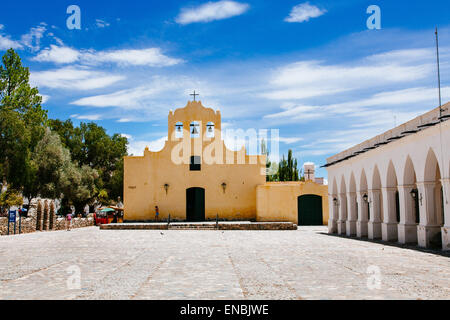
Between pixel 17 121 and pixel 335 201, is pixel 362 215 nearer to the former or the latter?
pixel 335 201

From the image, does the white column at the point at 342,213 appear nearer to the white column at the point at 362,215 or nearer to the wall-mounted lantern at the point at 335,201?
the wall-mounted lantern at the point at 335,201

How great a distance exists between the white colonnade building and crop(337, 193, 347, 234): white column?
2.67 feet

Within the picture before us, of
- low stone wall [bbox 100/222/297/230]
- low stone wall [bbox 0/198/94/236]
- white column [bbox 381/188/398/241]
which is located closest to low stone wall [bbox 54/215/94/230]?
low stone wall [bbox 0/198/94/236]

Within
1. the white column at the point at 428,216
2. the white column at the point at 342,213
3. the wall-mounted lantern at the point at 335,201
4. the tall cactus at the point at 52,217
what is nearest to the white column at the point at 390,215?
the white column at the point at 428,216

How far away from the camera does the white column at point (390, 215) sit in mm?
19656

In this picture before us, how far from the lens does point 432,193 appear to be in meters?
16.4

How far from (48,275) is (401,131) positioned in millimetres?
13031

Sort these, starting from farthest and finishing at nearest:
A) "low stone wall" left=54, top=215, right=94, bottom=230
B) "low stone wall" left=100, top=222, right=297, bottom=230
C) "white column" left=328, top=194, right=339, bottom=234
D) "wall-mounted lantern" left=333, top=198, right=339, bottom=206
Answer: "low stone wall" left=54, top=215, right=94, bottom=230 → "low stone wall" left=100, top=222, right=297, bottom=230 → "white column" left=328, top=194, right=339, bottom=234 → "wall-mounted lantern" left=333, top=198, right=339, bottom=206

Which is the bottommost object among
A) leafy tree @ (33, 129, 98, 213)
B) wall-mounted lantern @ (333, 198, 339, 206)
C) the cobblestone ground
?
the cobblestone ground

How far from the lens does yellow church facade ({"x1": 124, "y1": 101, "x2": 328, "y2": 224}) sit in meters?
36.1

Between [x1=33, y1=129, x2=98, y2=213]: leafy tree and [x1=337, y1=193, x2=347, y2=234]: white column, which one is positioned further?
[x1=33, y1=129, x2=98, y2=213]: leafy tree

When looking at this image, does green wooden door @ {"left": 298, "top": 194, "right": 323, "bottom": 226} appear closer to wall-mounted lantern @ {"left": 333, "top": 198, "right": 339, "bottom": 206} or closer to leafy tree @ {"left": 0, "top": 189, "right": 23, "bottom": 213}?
wall-mounted lantern @ {"left": 333, "top": 198, "right": 339, "bottom": 206}
